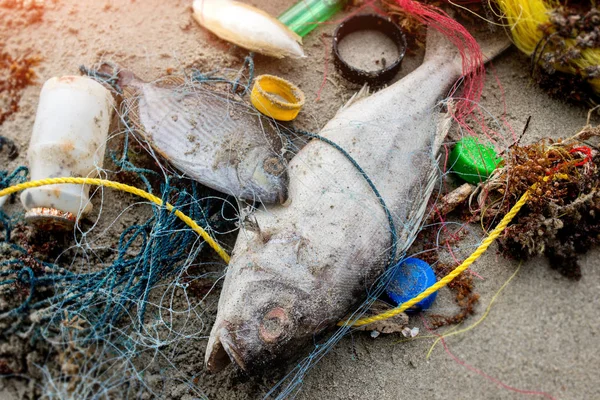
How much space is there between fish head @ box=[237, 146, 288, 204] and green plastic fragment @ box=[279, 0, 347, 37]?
1328mm

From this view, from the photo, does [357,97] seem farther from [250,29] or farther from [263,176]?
[263,176]

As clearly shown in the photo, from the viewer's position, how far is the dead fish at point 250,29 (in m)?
4.05

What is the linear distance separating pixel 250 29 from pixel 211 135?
96cm

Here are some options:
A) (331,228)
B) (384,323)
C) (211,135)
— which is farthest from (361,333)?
(211,135)

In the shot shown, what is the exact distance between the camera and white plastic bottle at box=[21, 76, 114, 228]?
11.1 ft

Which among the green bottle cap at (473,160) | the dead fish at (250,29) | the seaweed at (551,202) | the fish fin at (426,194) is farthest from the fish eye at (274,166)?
the seaweed at (551,202)

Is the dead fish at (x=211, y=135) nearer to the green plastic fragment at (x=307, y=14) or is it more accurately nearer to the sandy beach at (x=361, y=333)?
the sandy beach at (x=361, y=333)

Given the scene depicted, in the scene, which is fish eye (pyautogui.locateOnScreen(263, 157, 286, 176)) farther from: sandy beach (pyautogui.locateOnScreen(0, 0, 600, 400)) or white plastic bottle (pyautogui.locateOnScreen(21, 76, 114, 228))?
white plastic bottle (pyautogui.locateOnScreen(21, 76, 114, 228))

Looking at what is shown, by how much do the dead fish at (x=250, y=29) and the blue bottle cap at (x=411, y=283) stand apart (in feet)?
5.84

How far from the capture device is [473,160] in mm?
3867

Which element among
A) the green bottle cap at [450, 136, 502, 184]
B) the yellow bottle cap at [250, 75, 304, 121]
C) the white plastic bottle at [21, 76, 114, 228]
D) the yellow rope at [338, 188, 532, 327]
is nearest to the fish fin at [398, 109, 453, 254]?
the green bottle cap at [450, 136, 502, 184]

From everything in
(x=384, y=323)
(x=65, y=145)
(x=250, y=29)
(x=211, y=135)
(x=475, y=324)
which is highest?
(x=250, y=29)

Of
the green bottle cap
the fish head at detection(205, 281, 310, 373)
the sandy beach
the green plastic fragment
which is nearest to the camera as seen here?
the fish head at detection(205, 281, 310, 373)

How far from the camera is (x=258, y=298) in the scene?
10.1ft
